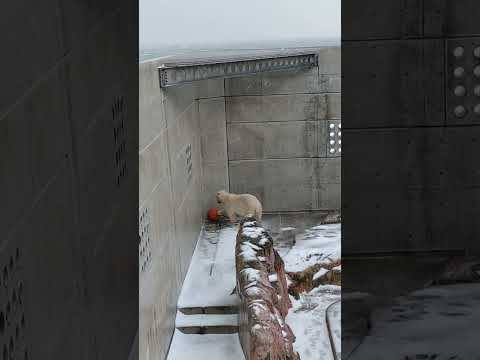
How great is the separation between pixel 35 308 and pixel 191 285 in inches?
312

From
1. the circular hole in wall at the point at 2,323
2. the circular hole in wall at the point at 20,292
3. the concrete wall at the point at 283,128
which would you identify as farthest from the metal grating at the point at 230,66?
the circular hole in wall at the point at 2,323

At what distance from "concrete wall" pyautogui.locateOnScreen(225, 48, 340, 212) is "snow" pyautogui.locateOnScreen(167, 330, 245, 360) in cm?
464

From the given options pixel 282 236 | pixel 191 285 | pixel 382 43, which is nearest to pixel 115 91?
pixel 382 43

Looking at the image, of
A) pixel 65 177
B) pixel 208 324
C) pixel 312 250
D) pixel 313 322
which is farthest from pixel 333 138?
pixel 65 177

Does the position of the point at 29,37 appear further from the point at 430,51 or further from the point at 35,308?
the point at 430,51

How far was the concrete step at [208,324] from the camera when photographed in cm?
889

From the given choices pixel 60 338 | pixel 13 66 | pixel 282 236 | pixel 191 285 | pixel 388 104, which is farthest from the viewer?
pixel 282 236

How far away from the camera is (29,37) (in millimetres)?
2158

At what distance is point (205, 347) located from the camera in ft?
27.8

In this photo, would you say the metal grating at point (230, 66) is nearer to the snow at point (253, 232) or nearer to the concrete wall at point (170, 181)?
the concrete wall at point (170, 181)

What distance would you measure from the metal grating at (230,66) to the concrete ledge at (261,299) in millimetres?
2205

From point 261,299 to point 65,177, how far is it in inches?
219

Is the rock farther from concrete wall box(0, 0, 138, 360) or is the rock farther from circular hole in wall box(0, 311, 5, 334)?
circular hole in wall box(0, 311, 5, 334)

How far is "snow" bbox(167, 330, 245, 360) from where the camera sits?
27.0 feet
